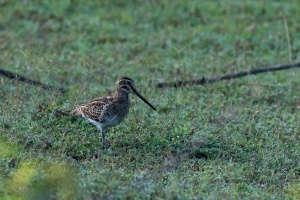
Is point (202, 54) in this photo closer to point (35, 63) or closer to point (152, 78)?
point (152, 78)

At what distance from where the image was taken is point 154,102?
10.5 metres

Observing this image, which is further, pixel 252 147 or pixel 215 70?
pixel 215 70

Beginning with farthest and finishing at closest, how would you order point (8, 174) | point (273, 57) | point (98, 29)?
point (98, 29), point (273, 57), point (8, 174)

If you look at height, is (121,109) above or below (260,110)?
above

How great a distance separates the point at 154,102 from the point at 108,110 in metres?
2.02

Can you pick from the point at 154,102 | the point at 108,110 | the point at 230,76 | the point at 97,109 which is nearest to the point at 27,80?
the point at 154,102

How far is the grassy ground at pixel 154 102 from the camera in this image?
7.59 metres

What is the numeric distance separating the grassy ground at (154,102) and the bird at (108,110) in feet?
0.78

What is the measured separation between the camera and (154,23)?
14.3 m

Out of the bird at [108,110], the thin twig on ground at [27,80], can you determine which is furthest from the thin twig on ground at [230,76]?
the bird at [108,110]

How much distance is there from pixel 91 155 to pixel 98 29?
5766 millimetres

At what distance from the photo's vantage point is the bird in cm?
853

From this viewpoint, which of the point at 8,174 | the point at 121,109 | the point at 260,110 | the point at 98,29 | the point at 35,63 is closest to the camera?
the point at 8,174

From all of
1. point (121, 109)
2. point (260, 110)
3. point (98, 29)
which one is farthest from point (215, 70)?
point (121, 109)
